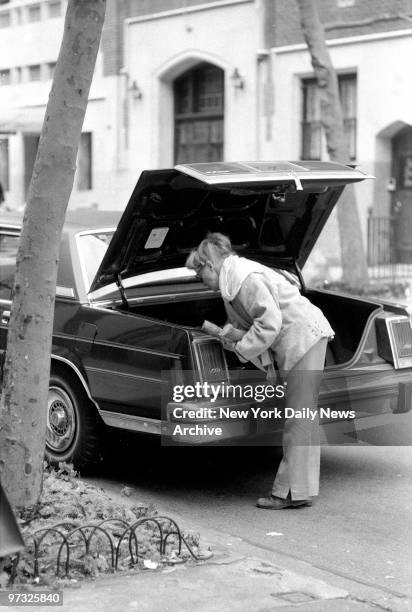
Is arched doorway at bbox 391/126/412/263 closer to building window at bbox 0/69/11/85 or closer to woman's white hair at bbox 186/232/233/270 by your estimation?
building window at bbox 0/69/11/85

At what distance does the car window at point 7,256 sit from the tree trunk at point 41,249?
255cm

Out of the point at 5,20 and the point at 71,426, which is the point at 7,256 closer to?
the point at 71,426

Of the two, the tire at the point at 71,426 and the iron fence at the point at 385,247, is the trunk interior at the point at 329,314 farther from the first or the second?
the iron fence at the point at 385,247

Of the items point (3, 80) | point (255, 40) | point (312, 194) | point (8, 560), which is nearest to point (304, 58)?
point (255, 40)

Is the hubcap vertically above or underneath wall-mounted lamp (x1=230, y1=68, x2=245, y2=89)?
underneath

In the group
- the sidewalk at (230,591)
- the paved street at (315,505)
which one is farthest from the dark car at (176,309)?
the sidewalk at (230,591)

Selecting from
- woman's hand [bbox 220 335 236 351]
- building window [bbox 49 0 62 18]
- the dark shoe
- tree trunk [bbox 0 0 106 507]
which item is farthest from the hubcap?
building window [bbox 49 0 62 18]

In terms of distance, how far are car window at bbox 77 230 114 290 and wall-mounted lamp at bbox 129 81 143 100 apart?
1951cm

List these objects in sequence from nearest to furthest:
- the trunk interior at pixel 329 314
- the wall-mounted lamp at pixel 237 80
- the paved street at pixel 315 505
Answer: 1. the paved street at pixel 315 505
2. the trunk interior at pixel 329 314
3. the wall-mounted lamp at pixel 237 80

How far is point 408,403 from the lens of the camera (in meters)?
7.07

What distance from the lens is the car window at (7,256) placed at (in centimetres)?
787

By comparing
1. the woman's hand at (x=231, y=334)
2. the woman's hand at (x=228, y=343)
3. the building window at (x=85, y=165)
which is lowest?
the woman's hand at (x=228, y=343)

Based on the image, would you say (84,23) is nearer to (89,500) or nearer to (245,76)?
(89,500)

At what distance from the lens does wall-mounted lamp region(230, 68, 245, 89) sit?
24.1 m
